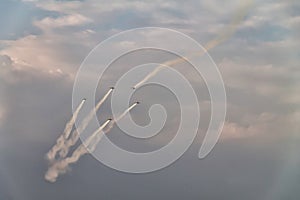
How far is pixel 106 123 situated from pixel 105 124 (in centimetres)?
53

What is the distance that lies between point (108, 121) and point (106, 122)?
85 centimetres

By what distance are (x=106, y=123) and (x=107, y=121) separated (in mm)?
831

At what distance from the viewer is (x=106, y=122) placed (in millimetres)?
65625

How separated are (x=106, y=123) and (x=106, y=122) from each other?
1.32ft

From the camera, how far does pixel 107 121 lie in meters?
65.7

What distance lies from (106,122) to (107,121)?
50 cm

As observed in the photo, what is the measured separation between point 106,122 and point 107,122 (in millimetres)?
428

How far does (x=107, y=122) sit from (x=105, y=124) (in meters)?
1.03

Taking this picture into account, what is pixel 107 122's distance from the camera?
65.9 meters

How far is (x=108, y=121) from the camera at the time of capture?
66125 mm

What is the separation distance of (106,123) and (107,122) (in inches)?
19.9

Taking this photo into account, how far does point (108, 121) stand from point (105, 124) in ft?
5.03
